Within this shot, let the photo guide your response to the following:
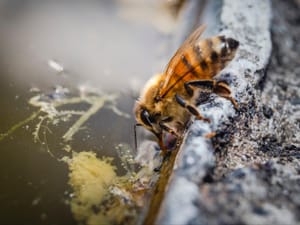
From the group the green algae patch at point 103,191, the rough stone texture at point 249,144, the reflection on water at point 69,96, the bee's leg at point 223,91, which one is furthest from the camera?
the bee's leg at point 223,91

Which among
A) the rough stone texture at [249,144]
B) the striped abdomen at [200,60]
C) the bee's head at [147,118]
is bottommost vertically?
the rough stone texture at [249,144]

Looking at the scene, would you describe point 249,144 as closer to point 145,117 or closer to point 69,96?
point 145,117

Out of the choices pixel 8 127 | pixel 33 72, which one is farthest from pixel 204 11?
pixel 8 127

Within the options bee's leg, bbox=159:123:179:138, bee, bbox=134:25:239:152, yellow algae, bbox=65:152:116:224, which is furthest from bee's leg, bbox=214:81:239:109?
yellow algae, bbox=65:152:116:224

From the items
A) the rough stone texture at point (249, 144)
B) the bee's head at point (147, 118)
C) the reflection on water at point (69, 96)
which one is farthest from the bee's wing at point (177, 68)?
the reflection on water at point (69, 96)

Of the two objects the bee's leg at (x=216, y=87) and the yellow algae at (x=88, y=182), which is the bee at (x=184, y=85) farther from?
the yellow algae at (x=88, y=182)

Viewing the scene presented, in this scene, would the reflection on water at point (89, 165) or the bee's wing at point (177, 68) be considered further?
the bee's wing at point (177, 68)

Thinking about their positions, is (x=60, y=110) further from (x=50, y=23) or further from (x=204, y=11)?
(x=204, y=11)
